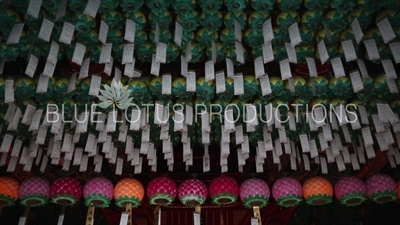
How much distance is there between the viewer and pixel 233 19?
372 cm

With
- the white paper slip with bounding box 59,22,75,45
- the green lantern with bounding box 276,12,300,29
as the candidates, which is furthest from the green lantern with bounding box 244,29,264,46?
the white paper slip with bounding box 59,22,75,45

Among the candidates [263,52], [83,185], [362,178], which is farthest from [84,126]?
[362,178]

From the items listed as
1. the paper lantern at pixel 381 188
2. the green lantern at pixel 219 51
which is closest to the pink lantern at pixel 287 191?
the paper lantern at pixel 381 188

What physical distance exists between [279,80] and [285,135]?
604 millimetres

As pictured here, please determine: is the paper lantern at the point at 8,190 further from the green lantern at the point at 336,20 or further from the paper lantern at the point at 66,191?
the green lantern at the point at 336,20

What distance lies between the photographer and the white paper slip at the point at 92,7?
130 inches

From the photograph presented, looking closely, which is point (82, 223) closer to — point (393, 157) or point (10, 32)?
point (10, 32)

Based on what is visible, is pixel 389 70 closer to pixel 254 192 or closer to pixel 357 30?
pixel 357 30

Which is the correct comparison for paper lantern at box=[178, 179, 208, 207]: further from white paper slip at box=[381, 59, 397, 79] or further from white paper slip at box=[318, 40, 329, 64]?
white paper slip at box=[381, 59, 397, 79]

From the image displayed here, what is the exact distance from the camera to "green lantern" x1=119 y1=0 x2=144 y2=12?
3.54 m

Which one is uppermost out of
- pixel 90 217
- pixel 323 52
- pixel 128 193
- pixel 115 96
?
pixel 323 52

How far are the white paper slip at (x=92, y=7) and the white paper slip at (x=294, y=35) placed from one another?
1459 mm

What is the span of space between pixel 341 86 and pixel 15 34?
2696 mm

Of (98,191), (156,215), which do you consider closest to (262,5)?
(98,191)
